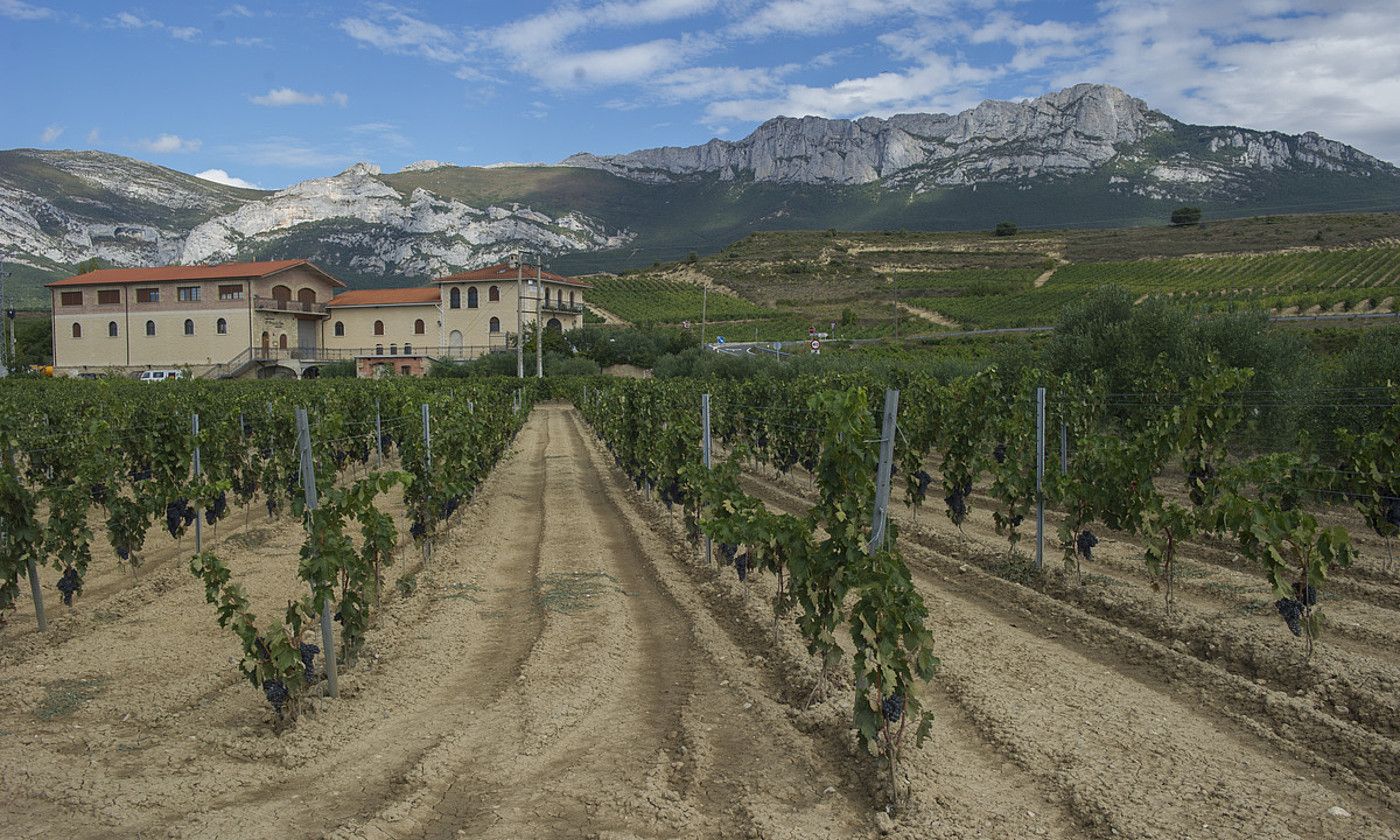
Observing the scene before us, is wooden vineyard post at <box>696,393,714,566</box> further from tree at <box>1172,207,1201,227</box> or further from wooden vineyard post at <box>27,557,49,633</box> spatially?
tree at <box>1172,207,1201,227</box>

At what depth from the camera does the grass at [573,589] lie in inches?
331

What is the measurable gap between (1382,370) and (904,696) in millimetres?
14984

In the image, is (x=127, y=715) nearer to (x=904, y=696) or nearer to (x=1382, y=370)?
(x=904, y=696)

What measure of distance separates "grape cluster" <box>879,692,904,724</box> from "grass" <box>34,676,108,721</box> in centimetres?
492

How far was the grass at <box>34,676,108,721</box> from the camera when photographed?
18.7 ft

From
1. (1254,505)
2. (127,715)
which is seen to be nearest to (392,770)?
(127,715)

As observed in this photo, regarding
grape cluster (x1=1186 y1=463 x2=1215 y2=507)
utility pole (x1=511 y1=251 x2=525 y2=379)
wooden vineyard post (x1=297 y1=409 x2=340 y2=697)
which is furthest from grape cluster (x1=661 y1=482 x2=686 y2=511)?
utility pole (x1=511 y1=251 x2=525 y2=379)

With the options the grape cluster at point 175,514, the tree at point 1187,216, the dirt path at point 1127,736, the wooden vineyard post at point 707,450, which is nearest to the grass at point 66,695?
the grape cluster at point 175,514

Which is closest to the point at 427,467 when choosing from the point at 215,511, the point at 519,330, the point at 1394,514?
the point at 215,511

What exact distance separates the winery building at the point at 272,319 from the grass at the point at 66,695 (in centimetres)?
5162

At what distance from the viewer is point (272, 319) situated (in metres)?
59.1

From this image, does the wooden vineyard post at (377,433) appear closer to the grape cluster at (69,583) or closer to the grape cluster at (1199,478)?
the grape cluster at (69,583)

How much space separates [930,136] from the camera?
592ft

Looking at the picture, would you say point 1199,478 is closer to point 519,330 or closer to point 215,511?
point 215,511
